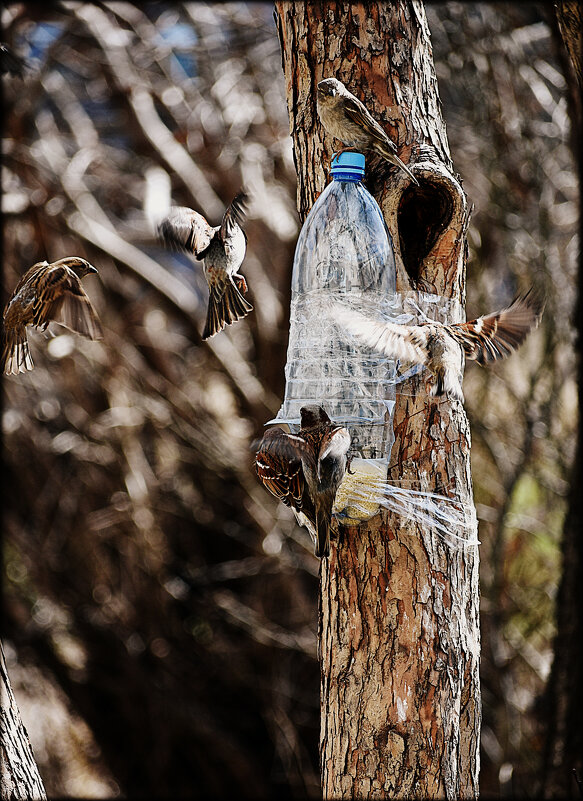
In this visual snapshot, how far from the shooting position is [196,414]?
557 centimetres

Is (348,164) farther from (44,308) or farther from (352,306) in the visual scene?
(44,308)

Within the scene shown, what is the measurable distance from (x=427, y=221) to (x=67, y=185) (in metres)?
3.55

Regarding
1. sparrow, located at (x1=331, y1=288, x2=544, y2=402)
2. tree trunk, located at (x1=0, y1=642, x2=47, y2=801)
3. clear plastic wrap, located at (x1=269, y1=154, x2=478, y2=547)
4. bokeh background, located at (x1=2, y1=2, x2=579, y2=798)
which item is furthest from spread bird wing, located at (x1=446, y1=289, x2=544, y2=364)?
bokeh background, located at (x1=2, y1=2, x2=579, y2=798)

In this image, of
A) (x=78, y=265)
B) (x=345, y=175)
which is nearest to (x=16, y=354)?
(x=78, y=265)

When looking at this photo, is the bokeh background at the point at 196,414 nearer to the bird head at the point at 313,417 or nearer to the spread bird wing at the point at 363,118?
the spread bird wing at the point at 363,118

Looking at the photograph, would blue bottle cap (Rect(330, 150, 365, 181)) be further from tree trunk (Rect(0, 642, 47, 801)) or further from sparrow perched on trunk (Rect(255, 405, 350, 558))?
tree trunk (Rect(0, 642, 47, 801))

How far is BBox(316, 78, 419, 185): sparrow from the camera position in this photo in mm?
2160

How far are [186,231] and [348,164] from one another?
546 millimetres

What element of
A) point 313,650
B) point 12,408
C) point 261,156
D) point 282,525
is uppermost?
point 261,156

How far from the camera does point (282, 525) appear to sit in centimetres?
545

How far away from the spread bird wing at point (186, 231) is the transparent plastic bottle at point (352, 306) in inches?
12.7

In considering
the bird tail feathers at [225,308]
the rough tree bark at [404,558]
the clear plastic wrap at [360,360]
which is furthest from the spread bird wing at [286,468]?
the bird tail feathers at [225,308]

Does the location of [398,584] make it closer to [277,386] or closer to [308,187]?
[308,187]

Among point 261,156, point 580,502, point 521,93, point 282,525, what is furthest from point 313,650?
point 521,93
